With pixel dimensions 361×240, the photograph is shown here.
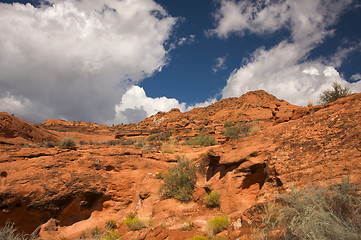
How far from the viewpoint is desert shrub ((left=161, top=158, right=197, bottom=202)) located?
6764 mm

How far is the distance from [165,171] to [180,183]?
1.85 meters

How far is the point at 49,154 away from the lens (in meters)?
8.21

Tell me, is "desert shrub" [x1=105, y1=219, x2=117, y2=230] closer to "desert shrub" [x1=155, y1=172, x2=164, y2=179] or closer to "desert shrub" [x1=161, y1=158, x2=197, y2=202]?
"desert shrub" [x1=161, y1=158, x2=197, y2=202]

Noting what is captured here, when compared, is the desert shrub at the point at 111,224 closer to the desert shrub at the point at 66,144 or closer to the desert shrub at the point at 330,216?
the desert shrub at the point at 66,144

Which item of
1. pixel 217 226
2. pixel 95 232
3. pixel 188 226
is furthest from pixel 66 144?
pixel 217 226

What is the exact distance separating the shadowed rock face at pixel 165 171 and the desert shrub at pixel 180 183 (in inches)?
10.2

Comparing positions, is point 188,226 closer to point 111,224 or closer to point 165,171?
point 111,224

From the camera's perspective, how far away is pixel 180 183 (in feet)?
23.7

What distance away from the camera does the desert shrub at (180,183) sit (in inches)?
266

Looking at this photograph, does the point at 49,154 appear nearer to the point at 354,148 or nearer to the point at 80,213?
the point at 80,213

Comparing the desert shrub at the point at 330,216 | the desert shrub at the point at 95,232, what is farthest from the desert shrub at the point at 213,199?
the desert shrub at the point at 95,232

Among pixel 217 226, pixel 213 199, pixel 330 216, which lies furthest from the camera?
pixel 213 199

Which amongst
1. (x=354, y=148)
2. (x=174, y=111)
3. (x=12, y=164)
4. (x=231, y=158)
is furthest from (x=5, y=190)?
(x=174, y=111)

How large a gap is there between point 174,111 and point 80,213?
5232 centimetres
